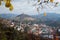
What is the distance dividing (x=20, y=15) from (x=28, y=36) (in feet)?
0.80

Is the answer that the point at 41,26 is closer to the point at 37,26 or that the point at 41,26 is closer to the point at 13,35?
the point at 37,26

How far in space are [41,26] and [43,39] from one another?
143 millimetres

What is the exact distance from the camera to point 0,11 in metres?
1.79

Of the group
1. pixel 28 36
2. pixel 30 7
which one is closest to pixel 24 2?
pixel 30 7

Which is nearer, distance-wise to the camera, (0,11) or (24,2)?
(0,11)

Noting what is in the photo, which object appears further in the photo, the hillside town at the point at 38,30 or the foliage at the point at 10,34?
the hillside town at the point at 38,30

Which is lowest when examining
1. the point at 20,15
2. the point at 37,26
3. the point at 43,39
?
the point at 43,39

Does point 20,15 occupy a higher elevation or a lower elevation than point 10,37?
higher

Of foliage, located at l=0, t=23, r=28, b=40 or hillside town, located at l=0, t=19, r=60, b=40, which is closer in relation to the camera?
foliage, located at l=0, t=23, r=28, b=40

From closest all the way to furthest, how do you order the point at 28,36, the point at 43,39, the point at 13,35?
the point at 13,35, the point at 28,36, the point at 43,39

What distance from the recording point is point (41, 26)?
1.92 m

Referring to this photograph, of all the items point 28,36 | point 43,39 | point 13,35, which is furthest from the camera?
point 43,39

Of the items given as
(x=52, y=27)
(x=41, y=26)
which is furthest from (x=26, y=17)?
(x=52, y=27)

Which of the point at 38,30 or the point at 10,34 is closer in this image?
the point at 10,34
